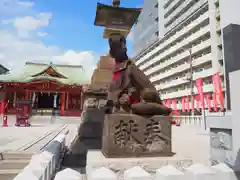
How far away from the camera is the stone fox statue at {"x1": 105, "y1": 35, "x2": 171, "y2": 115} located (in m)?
3.52

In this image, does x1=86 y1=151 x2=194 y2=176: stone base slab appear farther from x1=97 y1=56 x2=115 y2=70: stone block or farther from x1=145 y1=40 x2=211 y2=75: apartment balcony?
x1=145 y1=40 x2=211 y2=75: apartment balcony

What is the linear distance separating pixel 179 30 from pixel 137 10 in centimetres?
3933

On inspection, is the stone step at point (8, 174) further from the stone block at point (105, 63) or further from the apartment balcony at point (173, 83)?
the apartment balcony at point (173, 83)

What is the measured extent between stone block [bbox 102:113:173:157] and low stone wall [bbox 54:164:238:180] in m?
1.07

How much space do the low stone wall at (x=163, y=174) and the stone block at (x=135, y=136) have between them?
3.51 feet

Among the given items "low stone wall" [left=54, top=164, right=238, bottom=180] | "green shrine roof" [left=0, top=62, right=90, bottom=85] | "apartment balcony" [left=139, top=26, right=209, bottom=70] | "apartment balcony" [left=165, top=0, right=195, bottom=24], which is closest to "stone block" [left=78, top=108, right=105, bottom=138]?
"low stone wall" [left=54, top=164, right=238, bottom=180]

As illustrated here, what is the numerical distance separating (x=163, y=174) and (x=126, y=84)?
186 cm

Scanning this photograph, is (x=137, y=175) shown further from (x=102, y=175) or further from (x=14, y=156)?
(x=14, y=156)

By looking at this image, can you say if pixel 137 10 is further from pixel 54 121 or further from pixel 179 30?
pixel 179 30

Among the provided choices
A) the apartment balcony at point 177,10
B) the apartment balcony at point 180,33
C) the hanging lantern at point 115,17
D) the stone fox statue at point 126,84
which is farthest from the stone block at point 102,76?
the apartment balcony at point 177,10

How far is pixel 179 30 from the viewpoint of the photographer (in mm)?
41594

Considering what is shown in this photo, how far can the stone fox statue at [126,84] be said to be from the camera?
139 inches

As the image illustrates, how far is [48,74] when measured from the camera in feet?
92.2

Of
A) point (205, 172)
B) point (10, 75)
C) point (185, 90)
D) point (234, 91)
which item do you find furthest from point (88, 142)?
point (185, 90)
